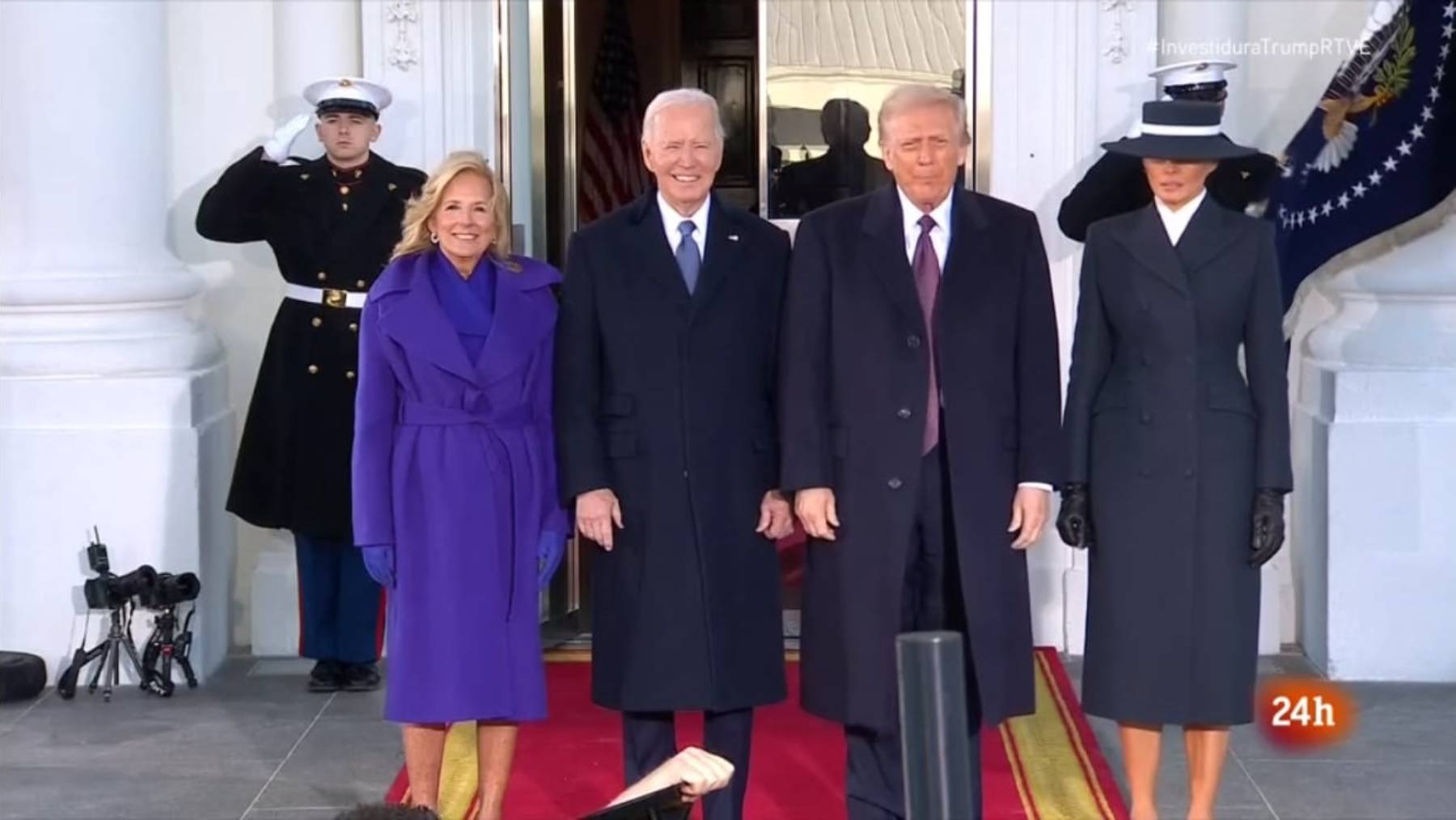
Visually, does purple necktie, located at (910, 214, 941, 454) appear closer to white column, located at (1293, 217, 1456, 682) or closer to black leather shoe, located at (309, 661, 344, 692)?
white column, located at (1293, 217, 1456, 682)

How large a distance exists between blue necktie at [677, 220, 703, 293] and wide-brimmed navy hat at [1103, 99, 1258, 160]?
972mm

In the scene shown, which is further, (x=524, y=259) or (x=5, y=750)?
(x=5, y=750)

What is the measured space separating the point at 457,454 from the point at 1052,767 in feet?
6.41

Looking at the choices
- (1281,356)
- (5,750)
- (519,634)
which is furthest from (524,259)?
(5,750)

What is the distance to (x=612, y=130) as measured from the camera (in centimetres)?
873

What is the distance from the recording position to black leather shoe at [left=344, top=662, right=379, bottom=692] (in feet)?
22.9

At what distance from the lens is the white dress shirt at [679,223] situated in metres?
4.89

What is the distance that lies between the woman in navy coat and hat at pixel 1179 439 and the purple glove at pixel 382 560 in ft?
4.74

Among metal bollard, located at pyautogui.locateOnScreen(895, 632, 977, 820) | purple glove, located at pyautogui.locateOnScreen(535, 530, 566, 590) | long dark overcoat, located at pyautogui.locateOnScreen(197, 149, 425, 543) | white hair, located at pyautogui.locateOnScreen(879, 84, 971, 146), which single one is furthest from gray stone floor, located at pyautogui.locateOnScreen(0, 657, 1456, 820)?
metal bollard, located at pyautogui.locateOnScreen(895, 632, 977, 820)

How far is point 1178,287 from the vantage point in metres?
4.99

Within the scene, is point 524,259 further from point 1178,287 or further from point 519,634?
point 1178,287

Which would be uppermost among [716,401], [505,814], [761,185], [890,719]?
[761,185]

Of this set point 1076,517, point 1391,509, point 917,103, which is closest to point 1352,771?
point 1391,509

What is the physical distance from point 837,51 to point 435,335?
3.00 meters
